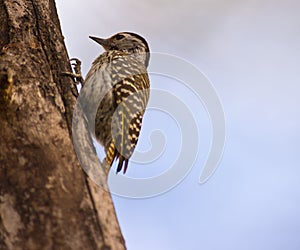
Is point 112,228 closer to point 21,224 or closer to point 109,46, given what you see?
point 21,224

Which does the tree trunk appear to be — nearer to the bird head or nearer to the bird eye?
the bird head

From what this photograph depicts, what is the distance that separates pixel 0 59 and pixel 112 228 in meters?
1.62

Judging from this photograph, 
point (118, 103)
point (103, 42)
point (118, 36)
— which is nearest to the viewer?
point (118, 103)

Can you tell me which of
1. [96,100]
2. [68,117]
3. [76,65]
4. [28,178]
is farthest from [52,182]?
[76,65]

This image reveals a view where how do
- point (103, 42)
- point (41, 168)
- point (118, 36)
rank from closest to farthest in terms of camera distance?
A: point (41, 168) < point (103, 42) < point (118, 36)

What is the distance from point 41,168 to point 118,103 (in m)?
2.20

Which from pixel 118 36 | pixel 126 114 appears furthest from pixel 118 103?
pixel 118 36

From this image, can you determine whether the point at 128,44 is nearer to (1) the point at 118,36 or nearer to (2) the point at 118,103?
(1) the point at 118,36

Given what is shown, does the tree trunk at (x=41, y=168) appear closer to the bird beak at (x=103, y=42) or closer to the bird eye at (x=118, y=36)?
the bird beak at (x=103, y=42)

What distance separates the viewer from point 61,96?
3.76 meters

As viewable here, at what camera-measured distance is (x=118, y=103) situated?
509cm

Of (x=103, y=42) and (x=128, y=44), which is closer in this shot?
(x=103, y=42)

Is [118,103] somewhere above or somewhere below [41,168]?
above

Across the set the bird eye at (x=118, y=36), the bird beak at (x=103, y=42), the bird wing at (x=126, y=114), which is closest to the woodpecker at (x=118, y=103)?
the bird wing at (x=126, y=114)
